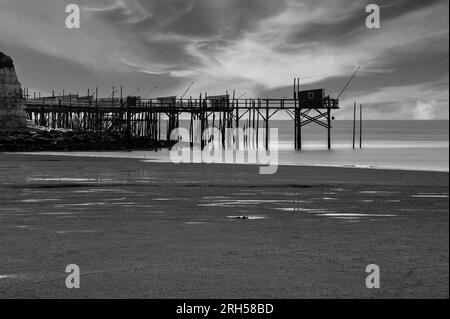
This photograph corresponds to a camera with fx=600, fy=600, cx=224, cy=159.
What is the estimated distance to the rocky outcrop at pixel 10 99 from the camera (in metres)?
63.7

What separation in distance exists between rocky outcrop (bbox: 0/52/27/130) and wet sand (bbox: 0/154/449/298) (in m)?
50.6

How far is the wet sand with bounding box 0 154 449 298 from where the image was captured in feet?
19.2

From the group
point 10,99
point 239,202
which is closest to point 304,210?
point 239,202

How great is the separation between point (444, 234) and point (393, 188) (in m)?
9.01

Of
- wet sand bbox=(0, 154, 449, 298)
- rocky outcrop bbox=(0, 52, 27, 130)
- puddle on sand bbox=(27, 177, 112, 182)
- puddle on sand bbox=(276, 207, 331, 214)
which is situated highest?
rocky outcrop bbox=(0, 52, 27, 130)

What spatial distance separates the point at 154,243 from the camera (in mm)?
8320

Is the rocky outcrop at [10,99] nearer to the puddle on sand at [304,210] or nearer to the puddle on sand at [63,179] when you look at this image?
the puddle on sand at [63,179]

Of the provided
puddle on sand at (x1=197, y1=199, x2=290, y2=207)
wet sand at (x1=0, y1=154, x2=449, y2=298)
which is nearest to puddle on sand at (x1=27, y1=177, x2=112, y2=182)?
wet sand at (x1=0, y1=154, x2=449, y2=298)

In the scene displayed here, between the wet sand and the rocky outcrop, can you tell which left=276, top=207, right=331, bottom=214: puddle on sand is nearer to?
the wet sand

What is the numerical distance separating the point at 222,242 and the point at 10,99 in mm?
60879

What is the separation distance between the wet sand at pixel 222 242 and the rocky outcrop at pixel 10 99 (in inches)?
1992

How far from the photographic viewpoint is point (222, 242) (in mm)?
8367

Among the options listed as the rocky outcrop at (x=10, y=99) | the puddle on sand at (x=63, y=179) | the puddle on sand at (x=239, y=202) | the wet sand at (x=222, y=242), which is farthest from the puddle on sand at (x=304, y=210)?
the rocky outcrop at (x=10, y=99)
